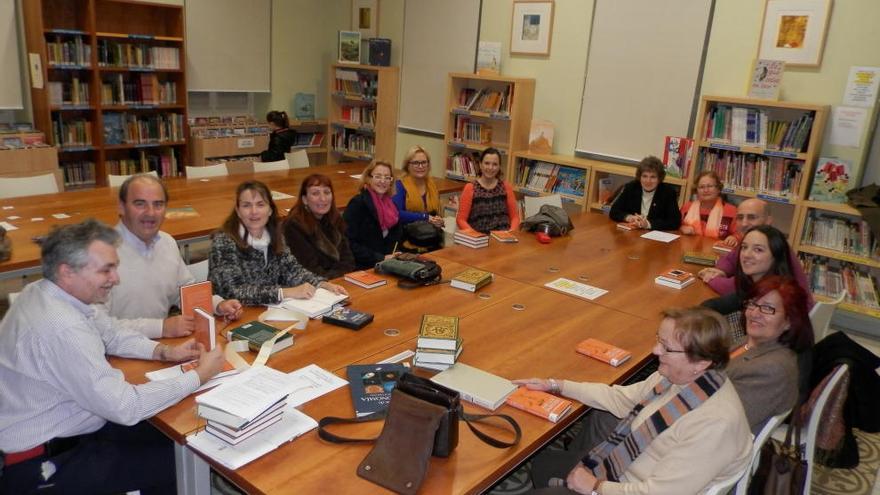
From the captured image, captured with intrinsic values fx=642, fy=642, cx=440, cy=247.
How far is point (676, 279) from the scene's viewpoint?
3.64 metres

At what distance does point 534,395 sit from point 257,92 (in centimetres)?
690

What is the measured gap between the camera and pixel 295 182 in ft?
19.0

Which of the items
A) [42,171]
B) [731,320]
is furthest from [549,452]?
[42,171]

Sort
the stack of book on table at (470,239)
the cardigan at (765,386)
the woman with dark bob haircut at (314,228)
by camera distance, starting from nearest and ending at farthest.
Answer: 1. the cardigan at (765,386)
2. the woman with dark bob haircut at (314,228)
3. the stack of book on table at (470,239)

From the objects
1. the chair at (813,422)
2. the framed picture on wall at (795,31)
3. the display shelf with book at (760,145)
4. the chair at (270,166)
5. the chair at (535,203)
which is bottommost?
the chair at (813,422)

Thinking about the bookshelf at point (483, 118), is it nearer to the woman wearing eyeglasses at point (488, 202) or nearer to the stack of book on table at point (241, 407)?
the woman wearing eyeglasses at point (488, 202)

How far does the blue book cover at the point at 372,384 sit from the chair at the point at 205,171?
395 cm

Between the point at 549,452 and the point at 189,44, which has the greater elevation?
the point at 189,44

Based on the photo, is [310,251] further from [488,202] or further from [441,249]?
[488,202]

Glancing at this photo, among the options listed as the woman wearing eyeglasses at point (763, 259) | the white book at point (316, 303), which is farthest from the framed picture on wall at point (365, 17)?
the woman wearing eyeglasses at point (763, 259)

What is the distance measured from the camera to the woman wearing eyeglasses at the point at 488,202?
4934 mm

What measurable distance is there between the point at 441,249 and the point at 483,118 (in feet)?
10.5

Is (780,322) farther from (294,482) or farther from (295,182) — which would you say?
(295,182)

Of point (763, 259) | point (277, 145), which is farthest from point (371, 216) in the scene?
point (277, 145)
